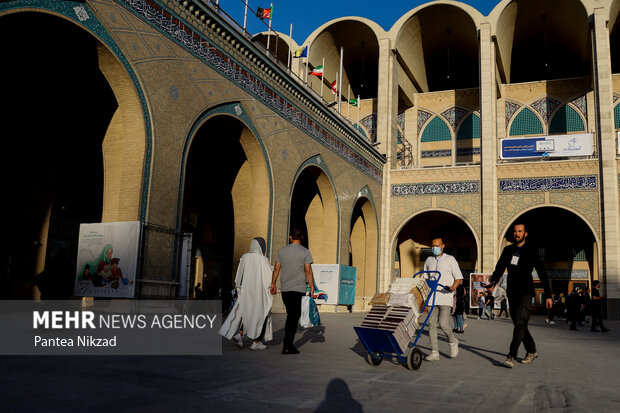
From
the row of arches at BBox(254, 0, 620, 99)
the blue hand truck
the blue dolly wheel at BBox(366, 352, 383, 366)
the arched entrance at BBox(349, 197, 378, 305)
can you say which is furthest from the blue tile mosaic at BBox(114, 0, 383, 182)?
the blue dolly wheel at BBox(366, 352, 383, 366)

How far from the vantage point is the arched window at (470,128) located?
2542 centimetres

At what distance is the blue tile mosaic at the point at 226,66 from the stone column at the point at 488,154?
617 cm

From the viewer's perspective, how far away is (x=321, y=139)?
1669 centimetres

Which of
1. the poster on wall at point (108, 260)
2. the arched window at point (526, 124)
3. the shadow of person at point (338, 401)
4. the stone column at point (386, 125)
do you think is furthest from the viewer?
the arched window at point (526, 124)

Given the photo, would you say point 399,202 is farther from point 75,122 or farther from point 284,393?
point 284,393

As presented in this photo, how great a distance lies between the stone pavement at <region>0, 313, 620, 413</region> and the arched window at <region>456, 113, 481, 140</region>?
21443 mm

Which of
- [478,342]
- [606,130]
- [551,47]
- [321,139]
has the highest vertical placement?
[551,47]

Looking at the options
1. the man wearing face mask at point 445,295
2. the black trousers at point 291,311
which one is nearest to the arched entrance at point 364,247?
the man wearing face mask at point 445,295

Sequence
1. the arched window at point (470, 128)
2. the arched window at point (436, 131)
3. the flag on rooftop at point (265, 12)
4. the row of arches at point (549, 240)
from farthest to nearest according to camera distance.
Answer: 1. the arched window at point (436, 131)
2. the arched window at point (470, 128)
3. the row of arches at point (549, 240)
4. the flag on rooftop at point (265, 12)

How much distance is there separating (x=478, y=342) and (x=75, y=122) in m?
8.98

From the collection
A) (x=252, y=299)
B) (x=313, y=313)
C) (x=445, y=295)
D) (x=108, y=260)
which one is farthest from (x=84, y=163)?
(x=445, y=295)

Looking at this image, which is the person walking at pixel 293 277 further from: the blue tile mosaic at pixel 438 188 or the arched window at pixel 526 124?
the arched window at pixel 526 124

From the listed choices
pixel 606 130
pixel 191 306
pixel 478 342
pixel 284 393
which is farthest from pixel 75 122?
pixel 606 130

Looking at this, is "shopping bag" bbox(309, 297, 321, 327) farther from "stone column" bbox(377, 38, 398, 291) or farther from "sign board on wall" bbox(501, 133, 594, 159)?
"sign board on wall" bbox(501, 133, 594, 159)
